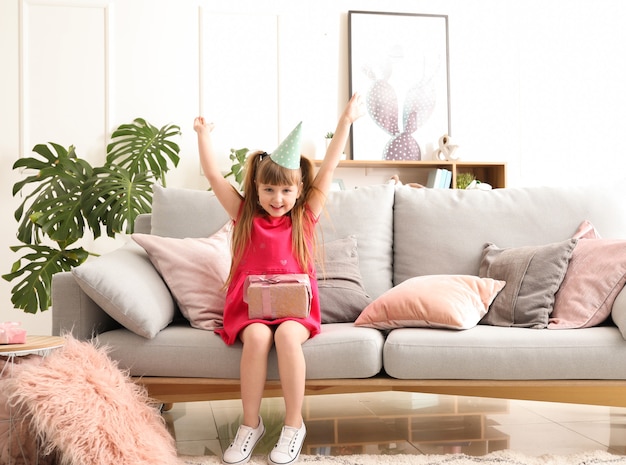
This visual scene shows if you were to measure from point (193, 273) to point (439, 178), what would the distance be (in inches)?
98.6

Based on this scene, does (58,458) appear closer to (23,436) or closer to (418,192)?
(23,436)

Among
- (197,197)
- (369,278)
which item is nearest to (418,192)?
(369,278)

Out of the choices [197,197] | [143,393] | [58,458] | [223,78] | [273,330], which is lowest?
[58,458]

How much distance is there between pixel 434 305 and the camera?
2.23 m

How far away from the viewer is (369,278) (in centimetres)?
272

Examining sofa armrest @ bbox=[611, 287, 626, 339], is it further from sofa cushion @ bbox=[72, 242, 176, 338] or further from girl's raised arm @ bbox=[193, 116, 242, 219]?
sofa cushion @ bbox=[72, 242, 176, 338]

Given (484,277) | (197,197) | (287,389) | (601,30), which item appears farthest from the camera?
(601,30)

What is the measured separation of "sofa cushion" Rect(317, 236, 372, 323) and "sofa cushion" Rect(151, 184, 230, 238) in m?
0.44

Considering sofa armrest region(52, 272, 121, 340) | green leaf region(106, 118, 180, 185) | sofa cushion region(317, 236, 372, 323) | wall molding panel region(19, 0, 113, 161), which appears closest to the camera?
sofa armrest region(52, 272, 121, 340)

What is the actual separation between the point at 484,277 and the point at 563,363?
539 mm

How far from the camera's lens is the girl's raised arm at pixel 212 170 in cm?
242

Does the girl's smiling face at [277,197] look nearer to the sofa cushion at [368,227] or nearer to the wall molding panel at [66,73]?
the sofa cushion at [368,227]

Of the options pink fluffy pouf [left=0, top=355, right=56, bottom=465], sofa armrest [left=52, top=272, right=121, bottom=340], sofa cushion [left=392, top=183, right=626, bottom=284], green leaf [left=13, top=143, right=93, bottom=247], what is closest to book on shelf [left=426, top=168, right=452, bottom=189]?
sofa cushion [left=392, top=183, right=626, bottom=284]

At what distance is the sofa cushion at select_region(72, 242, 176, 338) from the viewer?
84.7 inches
